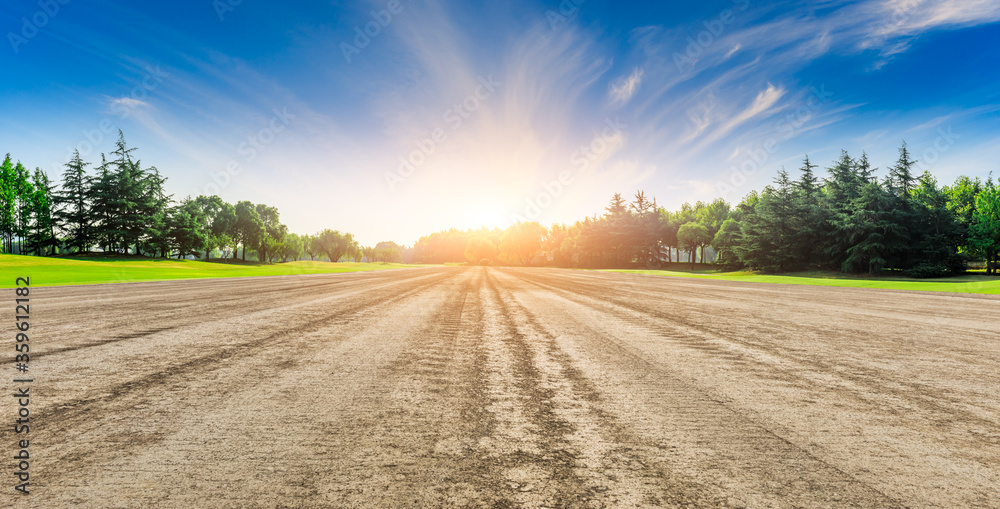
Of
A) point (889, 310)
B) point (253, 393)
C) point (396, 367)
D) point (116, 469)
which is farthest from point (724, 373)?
point (889, 310)

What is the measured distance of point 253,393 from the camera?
335 cm

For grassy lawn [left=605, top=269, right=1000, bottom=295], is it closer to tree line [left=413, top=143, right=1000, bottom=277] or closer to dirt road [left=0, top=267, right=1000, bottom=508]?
tree line [left=413, top=143, right=1000, bottom=277]

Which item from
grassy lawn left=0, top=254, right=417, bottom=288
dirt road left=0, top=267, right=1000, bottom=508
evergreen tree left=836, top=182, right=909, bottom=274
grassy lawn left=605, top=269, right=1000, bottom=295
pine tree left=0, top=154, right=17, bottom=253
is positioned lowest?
grassy lawn left=605, top=269, right=1000, bottom=295

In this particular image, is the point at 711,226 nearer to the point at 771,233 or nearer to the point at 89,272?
the point at 771,233

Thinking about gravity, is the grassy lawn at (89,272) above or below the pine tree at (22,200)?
below

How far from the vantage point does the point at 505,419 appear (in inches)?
112

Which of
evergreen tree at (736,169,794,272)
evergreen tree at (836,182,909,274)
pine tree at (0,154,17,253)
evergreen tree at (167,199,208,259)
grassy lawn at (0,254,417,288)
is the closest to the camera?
grassy lawn at (0,254,417,288)

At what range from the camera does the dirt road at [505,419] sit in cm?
193

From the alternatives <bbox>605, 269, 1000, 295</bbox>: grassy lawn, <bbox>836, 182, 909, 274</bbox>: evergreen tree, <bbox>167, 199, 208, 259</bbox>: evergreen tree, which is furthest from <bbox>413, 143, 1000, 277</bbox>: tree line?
<bbox>167, 199, 208, 259</bbox>: evergreen tree

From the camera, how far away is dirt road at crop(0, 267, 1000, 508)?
6.34ft

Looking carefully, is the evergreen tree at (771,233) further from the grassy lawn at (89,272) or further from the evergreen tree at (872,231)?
the grassy lawn at (89,272)

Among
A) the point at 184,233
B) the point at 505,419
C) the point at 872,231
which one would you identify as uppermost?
the point at 184,233

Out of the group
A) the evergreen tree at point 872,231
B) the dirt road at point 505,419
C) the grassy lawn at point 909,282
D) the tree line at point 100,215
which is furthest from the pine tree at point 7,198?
the evergreen tree at point 872,231

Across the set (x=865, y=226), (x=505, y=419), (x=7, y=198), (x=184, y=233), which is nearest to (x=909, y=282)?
(x=865, y=226)
